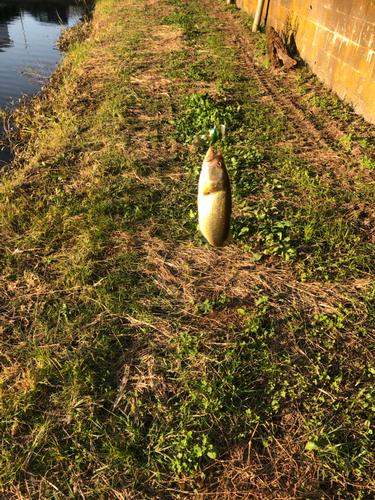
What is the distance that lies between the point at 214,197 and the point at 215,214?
4.2 inches

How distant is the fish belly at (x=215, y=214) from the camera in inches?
88.4

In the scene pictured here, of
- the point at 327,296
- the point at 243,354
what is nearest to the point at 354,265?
the point at 327,296

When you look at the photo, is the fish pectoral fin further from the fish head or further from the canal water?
the canal water

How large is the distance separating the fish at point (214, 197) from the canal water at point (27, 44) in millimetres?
5756

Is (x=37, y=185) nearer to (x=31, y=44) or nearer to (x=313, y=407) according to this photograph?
(x=313, y=407)

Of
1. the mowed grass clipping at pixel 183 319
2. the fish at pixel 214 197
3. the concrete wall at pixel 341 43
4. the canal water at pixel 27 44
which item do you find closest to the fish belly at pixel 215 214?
the fish at pixel 214 197

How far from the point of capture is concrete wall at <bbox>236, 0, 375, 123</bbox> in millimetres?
5895

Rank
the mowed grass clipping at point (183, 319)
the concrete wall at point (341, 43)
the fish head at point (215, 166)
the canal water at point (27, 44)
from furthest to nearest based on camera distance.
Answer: the canal water at point (27, 44)
the concrete wall at point (341, 43)
the mowed grass clipping at point (183, 319)
the fish head at point (215, 166)

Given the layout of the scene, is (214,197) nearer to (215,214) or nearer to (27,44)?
(215,214)

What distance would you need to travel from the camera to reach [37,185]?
495 cm

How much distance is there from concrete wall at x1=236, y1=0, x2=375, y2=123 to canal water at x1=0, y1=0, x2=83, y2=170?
20.7 feet

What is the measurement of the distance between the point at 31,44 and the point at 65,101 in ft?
25.8

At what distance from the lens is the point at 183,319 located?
3.16 m

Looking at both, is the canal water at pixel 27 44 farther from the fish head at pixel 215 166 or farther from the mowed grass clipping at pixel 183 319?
the fish head at pixel 215 166
